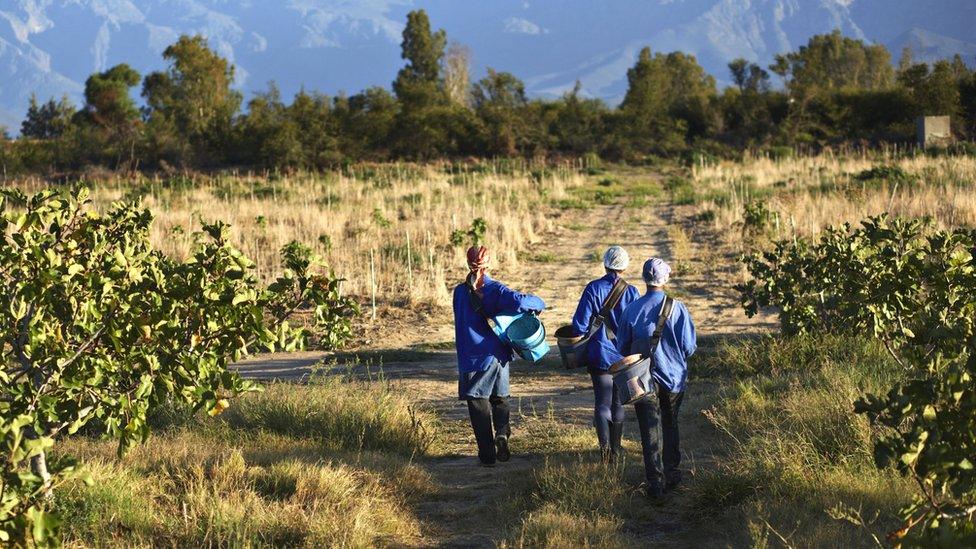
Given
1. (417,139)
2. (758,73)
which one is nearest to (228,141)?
(417,139)

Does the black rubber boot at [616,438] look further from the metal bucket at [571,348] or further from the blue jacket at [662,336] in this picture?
the blue jacket at [662,336]

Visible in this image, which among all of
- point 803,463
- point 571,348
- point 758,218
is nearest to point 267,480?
point 571,348

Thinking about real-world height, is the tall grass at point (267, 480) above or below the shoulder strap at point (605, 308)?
below

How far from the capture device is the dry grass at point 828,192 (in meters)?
18.6

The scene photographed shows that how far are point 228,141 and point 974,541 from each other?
4270cm

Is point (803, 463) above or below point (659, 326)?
below

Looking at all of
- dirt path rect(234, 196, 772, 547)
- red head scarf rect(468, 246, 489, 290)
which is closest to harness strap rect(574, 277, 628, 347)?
red head scarf rect(468, 246, 489, 290)

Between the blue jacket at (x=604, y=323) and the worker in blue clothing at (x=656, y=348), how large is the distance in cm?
41

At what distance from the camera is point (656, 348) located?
21.1 ft

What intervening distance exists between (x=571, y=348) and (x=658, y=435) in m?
0.78

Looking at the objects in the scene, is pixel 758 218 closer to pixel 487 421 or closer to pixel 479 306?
pixel 487 421

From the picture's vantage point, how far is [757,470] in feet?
20.7

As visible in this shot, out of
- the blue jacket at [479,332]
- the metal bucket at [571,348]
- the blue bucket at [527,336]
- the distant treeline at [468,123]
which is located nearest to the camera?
the metal bucket at [571,348]

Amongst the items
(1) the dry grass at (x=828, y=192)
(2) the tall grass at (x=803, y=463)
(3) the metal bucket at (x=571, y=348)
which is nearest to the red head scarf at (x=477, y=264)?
(3) the metal bucket at (x=571, y=348)
